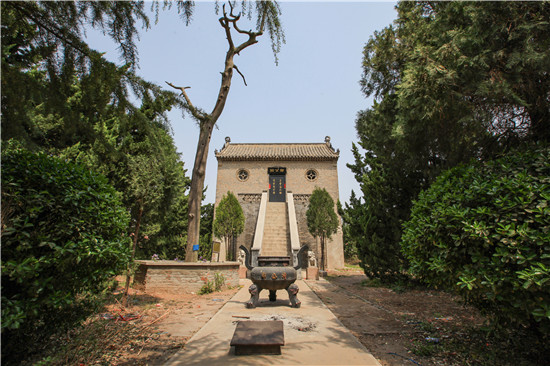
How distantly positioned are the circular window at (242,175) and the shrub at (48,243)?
63.1 ft

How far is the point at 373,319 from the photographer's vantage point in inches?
219

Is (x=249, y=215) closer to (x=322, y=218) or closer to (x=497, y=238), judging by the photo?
(x=322, y=218)

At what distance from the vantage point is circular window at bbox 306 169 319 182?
73.3ft

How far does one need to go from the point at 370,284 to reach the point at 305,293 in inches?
117

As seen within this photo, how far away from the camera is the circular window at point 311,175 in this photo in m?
22.3

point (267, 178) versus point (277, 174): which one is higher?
point (277, 174)

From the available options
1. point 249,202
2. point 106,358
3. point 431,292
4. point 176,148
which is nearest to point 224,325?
point 106,358

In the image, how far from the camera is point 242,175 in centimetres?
2266

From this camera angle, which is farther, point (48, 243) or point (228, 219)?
point (228, 219)

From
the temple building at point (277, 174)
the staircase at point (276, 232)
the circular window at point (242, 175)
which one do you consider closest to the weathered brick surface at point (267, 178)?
the temple building at point (277, 174)

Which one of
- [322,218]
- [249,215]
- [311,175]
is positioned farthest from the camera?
[311,175]

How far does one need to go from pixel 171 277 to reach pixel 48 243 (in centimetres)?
667

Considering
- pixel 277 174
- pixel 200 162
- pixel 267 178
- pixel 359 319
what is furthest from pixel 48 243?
pixel 277 174

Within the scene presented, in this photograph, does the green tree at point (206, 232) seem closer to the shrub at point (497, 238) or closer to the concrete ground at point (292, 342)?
the concrete ground at point (292, 342)
